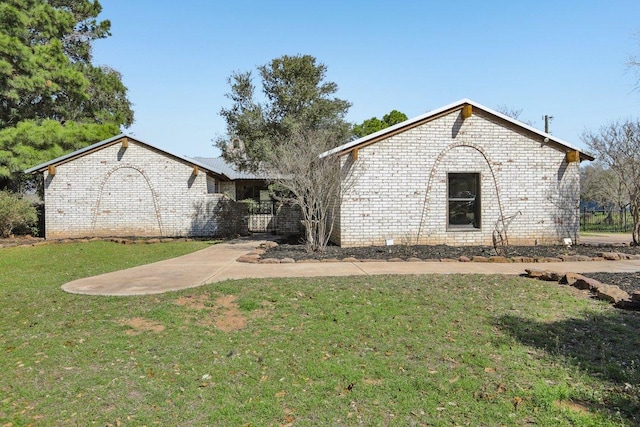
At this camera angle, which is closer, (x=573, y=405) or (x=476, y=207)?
(x=573, y=405)

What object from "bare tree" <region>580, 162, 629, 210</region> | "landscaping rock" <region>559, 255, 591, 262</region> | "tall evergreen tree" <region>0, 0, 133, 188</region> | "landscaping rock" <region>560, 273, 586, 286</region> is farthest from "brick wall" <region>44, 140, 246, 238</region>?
"bare tree" <region>580, 162, 629, 210</region>

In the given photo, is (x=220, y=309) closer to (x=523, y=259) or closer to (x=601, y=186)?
(x=523, y=259)

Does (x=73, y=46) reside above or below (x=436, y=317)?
above

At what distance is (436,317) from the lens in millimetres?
5281

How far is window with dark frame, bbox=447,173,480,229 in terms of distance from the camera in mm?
12328

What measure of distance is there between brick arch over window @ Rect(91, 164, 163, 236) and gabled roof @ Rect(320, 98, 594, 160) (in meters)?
8.98

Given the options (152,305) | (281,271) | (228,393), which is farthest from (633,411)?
(281,271)

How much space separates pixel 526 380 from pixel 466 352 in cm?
67

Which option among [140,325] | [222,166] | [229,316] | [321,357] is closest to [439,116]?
[229,316]

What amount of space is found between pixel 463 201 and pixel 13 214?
647 inches

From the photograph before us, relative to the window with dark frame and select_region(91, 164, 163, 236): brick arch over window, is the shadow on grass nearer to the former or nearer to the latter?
the window with dark frame

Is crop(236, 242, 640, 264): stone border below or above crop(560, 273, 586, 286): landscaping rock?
above

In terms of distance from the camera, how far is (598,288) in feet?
21.2

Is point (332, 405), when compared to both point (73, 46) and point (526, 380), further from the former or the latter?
point (73, 46)
